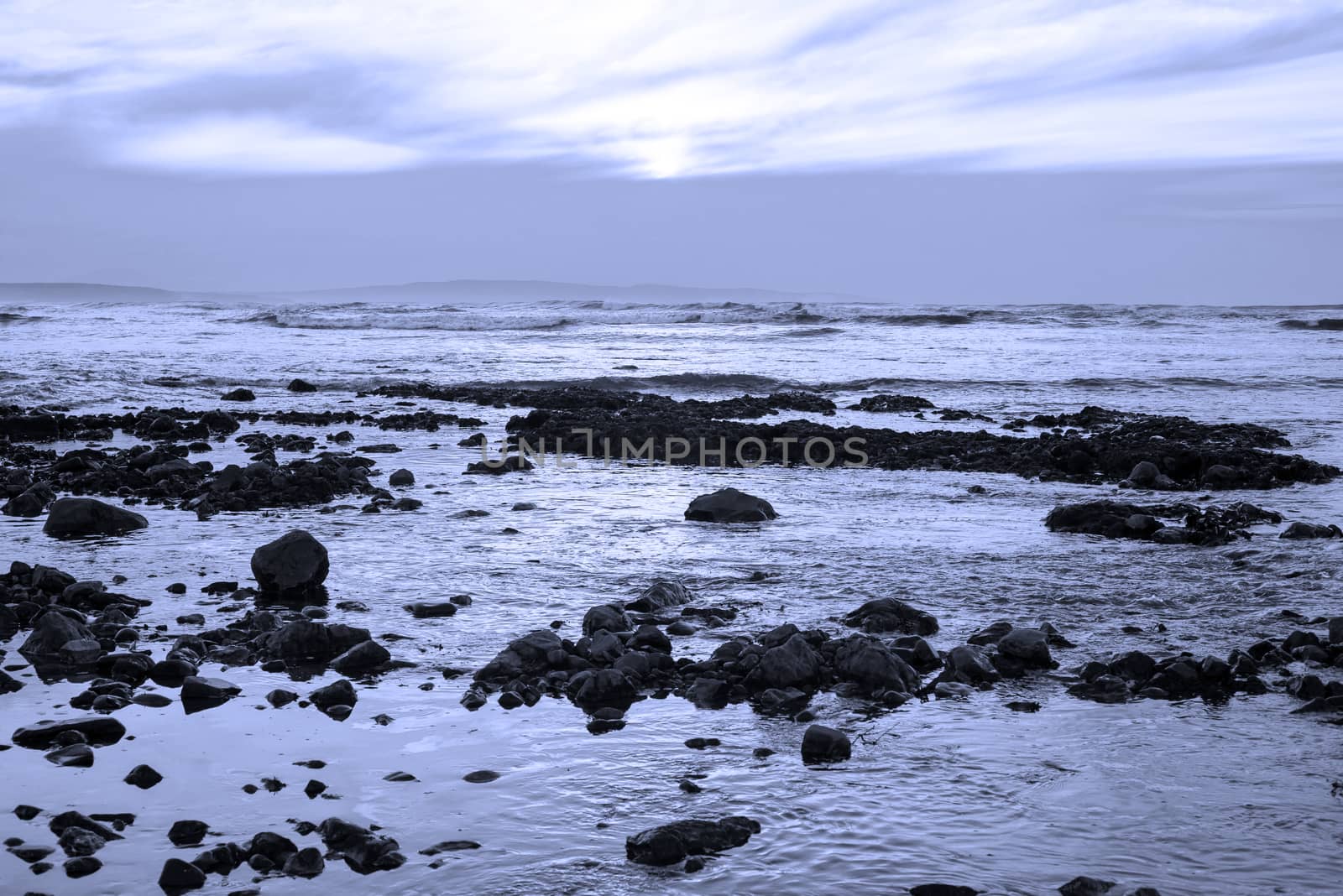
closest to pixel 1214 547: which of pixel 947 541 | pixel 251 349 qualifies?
pixel 947 541

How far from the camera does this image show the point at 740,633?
6641 mm

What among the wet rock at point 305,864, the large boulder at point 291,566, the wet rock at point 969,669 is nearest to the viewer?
the wet rock at point 305,864

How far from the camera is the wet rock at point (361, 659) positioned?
6.00 meters

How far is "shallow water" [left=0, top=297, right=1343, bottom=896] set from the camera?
12.8ft

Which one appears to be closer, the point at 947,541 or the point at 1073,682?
the point at 1073,682

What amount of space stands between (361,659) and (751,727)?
7.29ft

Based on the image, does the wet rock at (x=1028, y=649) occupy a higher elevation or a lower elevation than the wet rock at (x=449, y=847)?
higher

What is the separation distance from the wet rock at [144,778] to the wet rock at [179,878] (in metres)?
0.86

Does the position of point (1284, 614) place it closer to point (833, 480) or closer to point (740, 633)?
point (740, 633)

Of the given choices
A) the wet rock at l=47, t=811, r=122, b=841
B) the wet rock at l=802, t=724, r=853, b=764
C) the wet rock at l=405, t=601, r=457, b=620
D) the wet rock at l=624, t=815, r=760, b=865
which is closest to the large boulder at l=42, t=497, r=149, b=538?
the wet rock at l=405, t=601, r=457, b=620

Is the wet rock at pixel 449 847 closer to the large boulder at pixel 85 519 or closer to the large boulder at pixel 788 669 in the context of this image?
the large boulder at pixel 788 669

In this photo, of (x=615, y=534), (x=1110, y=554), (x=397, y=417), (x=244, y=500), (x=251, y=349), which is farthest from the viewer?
(x=251, y=349)

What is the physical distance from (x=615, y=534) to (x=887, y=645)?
4038 millimetres

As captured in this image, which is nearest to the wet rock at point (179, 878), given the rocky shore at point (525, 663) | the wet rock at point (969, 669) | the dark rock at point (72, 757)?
the rocky shore at point (525, 663)
